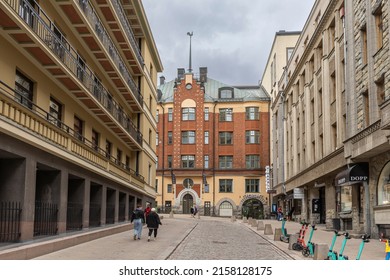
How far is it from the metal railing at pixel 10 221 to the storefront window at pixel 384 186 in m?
15.0

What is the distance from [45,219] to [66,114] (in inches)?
230

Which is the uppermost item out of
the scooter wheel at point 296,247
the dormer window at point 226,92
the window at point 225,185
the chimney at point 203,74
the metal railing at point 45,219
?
the chimney at point 203,74

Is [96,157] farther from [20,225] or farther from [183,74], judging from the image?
[183,74]

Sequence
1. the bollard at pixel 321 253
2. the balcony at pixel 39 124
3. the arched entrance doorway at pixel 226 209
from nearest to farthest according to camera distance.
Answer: the bollard at pixel 321 253, the balcony at pixel 39 124, the arched entrance doorway at pixel 226 209

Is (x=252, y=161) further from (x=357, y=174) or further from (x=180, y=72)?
(x=357, y=174)

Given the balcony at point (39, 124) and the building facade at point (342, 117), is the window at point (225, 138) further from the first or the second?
the balcony at point (39, 124)

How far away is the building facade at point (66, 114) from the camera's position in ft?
49.0

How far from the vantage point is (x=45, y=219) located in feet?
59.0

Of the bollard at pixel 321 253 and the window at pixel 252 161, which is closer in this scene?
the bollard at pixel 321 253

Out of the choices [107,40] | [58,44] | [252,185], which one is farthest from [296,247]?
[252,185]

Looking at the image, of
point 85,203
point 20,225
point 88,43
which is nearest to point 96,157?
point 85,203

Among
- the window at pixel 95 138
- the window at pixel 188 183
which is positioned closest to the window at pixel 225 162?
the window at pixel 188 183

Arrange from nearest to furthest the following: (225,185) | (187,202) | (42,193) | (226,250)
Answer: (226,250) → (42,193) → (187,202) → (225,185)

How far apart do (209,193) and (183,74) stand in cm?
1697
